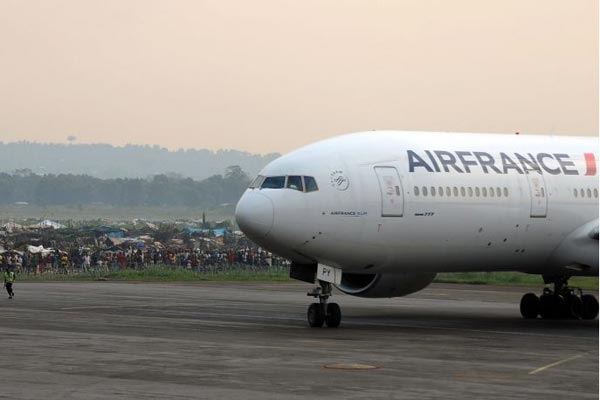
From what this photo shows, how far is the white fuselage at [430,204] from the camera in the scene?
3350 centimetres

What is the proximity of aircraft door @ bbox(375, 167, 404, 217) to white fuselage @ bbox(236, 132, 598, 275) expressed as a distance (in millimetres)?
25

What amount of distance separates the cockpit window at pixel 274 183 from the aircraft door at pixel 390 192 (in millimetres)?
2443

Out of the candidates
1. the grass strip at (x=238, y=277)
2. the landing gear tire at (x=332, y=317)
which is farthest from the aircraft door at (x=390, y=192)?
the grass strip at (x=238, y=277)

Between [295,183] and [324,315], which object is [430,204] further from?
[324,315]

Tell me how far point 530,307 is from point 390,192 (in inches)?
341

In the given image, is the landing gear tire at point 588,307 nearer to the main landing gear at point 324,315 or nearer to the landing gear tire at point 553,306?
the landing gear tire at point 553,306

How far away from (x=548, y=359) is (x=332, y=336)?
6.41m

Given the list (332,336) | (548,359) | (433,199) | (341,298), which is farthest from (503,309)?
(548,359)

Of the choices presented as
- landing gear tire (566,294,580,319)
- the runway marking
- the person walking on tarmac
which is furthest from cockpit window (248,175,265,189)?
the person walking on tarmac

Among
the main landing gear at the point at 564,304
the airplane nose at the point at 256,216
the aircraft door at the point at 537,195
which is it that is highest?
the aircraft door at the point at 537,195

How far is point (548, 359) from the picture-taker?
2705cm

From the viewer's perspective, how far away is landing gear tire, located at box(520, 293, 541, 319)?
40.7 metres

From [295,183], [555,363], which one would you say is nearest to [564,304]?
[295,183]

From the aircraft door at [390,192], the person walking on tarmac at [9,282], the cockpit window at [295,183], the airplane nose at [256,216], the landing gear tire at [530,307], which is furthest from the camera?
the person walking on tarmac at [9,282]
